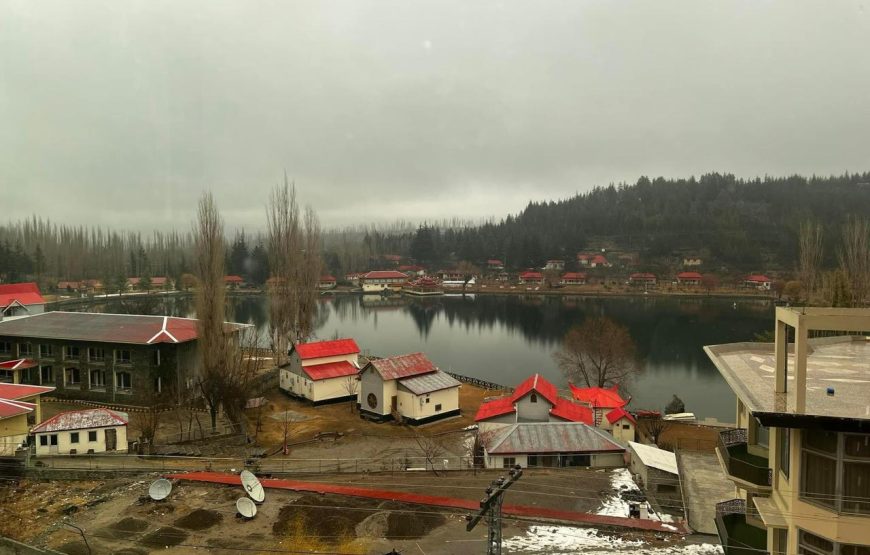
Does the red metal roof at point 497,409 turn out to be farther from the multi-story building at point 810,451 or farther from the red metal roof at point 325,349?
the multi-story building at point 810,451

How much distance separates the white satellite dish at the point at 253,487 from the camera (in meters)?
9.07

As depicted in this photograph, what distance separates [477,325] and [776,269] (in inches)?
1865

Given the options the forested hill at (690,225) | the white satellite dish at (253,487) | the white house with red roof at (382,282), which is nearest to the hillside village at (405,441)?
the white satellite dish at (253,487)

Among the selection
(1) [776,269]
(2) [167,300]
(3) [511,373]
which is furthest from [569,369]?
(1) [776,269]

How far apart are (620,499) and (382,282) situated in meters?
65.4

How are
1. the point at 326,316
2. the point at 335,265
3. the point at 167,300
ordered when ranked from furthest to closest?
the point at 335,265, the point at 167,300, the point at 326,316

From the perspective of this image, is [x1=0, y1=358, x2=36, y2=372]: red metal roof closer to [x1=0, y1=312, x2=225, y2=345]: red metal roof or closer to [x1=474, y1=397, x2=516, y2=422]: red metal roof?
[x1=0, y1=312, x2=225, y2=345]: red metal roof

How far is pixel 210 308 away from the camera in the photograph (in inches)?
661

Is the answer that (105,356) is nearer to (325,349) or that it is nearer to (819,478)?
(325,349)

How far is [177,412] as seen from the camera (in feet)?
52.7

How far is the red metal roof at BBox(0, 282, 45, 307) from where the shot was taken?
1015 inches

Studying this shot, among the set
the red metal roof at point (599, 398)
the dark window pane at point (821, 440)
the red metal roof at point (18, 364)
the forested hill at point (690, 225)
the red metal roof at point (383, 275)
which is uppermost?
the forested hill at point (690, 225)

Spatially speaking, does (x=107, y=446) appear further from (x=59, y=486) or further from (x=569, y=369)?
(x=569, y=369)

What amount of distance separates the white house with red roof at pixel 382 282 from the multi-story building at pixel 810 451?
67.8 metres
